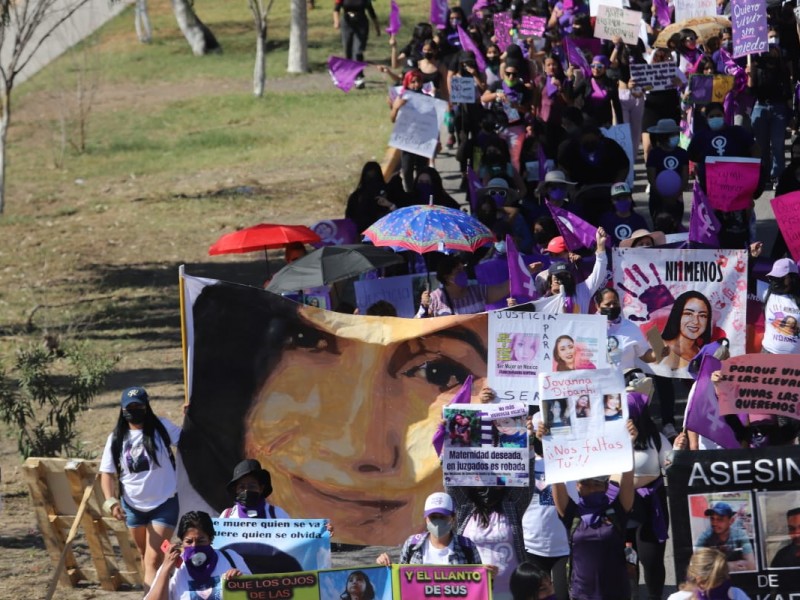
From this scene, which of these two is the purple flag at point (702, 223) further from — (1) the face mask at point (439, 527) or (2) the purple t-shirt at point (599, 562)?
(1) the face mask at point (439, 527)

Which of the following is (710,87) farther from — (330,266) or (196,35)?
(196,35)

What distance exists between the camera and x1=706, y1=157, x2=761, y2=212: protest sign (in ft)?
42.9

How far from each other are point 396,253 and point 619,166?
2.90 metres

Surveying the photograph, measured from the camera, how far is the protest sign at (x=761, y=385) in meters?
8.59

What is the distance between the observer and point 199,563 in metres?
7.93

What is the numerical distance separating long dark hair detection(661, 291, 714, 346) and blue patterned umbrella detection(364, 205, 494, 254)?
1.87 meters

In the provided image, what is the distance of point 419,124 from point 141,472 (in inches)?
265

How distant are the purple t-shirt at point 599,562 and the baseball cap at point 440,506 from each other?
26.9 inches

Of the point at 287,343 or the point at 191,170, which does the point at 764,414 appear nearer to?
the point at 287,343

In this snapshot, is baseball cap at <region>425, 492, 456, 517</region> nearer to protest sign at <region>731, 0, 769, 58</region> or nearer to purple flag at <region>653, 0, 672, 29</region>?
protest sign at <region>731, 0, 769, 58</region>

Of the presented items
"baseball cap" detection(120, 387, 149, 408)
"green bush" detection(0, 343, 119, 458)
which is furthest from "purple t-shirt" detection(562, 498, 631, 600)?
"green bush" detection(0, 343, 119, 458)

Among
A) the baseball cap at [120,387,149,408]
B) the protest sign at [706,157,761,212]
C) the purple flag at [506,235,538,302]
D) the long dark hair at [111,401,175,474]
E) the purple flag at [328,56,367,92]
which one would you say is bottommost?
the long dark hair at [111,401,175,474]

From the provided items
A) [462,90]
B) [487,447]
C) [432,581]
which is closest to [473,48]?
[462,90]

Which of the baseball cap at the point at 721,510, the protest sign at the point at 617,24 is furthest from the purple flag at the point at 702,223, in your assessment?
the protest sign at the point at 617,24
